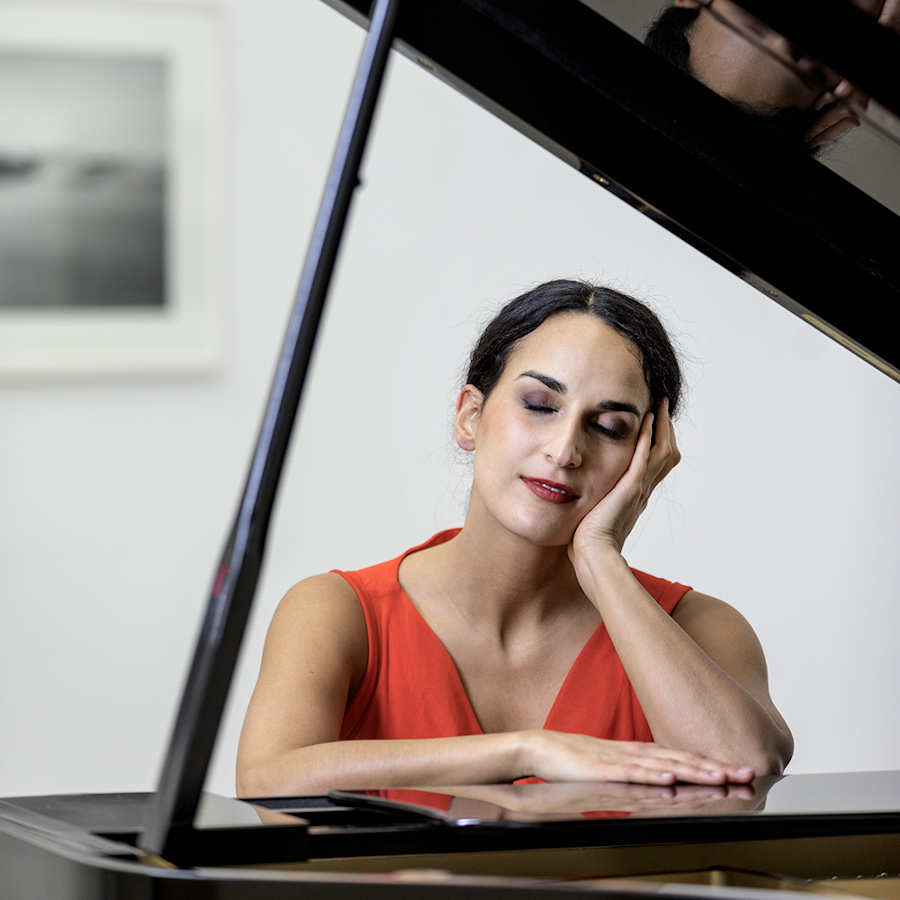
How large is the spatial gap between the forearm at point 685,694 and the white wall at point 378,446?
1320mm

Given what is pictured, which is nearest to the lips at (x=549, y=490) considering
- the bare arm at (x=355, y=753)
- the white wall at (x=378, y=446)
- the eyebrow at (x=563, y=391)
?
the eyebrow at (x=563, y=391)

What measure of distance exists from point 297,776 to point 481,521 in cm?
50

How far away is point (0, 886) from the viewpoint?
0.70m

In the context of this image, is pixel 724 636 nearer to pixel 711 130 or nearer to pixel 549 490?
pixel 549 490

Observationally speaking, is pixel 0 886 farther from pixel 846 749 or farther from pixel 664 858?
pixel 846 749

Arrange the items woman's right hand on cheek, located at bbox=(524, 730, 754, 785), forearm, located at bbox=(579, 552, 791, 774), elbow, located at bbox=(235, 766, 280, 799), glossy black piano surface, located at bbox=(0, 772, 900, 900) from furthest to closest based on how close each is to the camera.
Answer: forearm, located at bbox=(579, 552, 791, 774)
elbow, located at bbox=(235, 766, 280, 799)
woman's right hand on cheek, located at bbox=(524, 730, 754, 785)
glossy black piano surface, located at bbox=(0, 772, 900, 900)

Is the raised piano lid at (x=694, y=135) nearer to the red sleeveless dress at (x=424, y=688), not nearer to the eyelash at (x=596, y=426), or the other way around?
the eyelash at (x=596, y=426)

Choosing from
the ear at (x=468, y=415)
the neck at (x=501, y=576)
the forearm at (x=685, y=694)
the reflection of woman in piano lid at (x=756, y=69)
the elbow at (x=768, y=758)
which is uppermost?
the reflection of woman in piano lid at (x=756, y=69)

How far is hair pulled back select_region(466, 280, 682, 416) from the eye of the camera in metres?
1.48

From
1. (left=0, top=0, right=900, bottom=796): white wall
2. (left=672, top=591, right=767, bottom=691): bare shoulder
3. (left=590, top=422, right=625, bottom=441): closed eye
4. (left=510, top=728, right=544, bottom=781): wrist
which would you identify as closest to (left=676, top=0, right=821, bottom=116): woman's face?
(left=590, top=422, right=625, bottom=441): closed eye

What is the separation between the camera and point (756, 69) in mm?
979

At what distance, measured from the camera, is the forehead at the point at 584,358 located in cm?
142

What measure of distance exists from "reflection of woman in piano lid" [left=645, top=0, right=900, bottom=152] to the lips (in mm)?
545

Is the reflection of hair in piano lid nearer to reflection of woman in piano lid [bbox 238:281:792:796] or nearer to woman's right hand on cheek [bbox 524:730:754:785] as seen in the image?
reflection of woman in piano lid [bbox 238:281:792:796]
